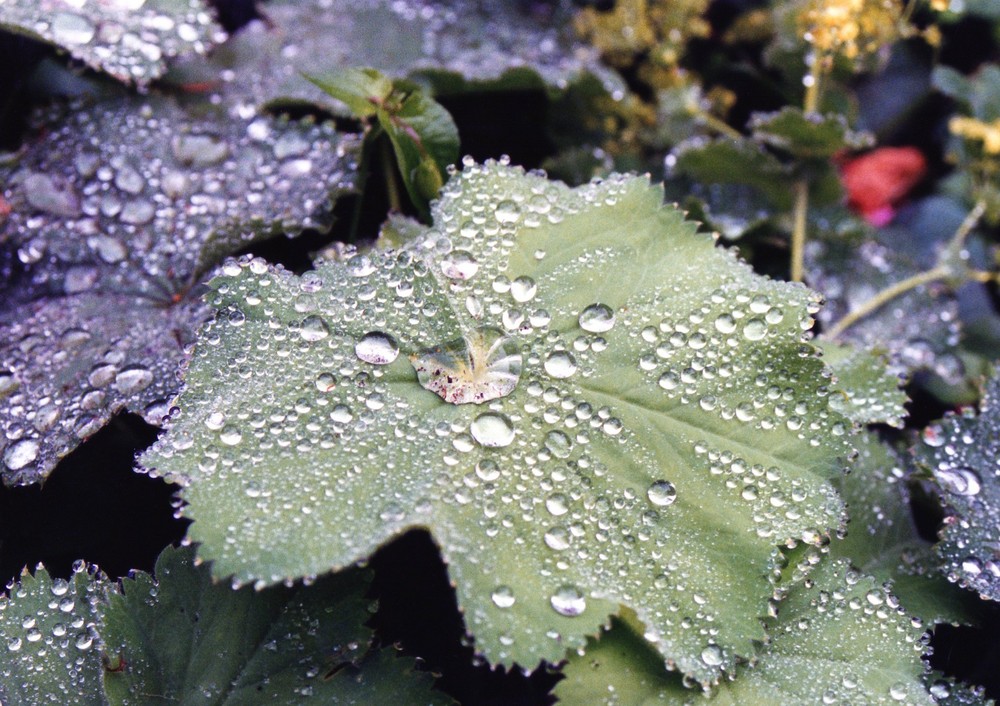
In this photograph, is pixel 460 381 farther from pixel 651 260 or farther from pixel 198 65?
pixel 198 65

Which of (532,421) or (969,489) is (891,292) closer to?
(969,489)

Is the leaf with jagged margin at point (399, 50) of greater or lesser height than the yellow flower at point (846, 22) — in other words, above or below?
below

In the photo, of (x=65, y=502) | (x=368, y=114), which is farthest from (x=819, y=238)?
(x=65, y=502)

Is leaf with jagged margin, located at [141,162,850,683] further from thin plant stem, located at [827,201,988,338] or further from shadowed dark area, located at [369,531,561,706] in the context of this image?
thin plant stem, located at [827,201,988,338]

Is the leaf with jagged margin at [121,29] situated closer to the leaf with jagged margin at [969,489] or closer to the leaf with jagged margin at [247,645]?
the leaf with jagged margin at [247,645]

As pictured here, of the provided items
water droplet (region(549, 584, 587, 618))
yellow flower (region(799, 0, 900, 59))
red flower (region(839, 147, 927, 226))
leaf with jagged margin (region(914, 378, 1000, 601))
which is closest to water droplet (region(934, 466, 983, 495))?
leaf with jagged margin (region(914, 378, 1000, 601))

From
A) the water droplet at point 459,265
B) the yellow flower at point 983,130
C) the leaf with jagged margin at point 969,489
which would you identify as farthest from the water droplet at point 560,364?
the yellow flower at point 983,130

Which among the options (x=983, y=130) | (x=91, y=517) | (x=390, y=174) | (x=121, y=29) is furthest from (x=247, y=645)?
(x=983, y=130)
